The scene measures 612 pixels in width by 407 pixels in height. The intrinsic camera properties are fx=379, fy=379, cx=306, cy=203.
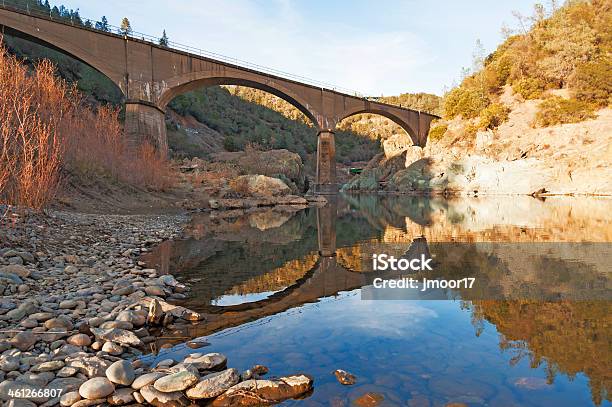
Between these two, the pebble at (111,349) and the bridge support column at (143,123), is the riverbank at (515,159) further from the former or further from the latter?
the pebble at (111,349)

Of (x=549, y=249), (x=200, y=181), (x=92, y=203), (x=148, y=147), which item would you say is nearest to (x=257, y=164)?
(x=200, y=181)

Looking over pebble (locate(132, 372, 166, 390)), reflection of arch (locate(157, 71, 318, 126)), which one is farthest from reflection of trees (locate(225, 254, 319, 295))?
reflection of arch (locate(157, 71, 318, 126))

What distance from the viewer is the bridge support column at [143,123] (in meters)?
27.6

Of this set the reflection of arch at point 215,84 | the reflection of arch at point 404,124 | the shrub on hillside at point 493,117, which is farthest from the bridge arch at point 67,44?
the shrub on hillside at point 493,117

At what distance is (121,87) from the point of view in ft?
92.4

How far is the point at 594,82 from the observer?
37.0 m

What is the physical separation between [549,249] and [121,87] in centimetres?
2913

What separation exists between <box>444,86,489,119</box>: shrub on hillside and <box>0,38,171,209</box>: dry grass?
3807 centimetres

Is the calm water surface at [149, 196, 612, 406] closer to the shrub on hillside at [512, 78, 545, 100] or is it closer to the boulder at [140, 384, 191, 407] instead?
the boulder at [140, 384, 191, 407]

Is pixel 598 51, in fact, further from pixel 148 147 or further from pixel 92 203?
pixel 92 203

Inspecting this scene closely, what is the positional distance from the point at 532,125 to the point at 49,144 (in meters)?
41.6

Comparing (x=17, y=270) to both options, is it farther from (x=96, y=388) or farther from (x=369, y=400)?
(x=369, y=400)

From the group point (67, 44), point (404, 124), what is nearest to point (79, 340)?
point (67, 44)

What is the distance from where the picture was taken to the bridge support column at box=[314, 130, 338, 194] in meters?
42.9
